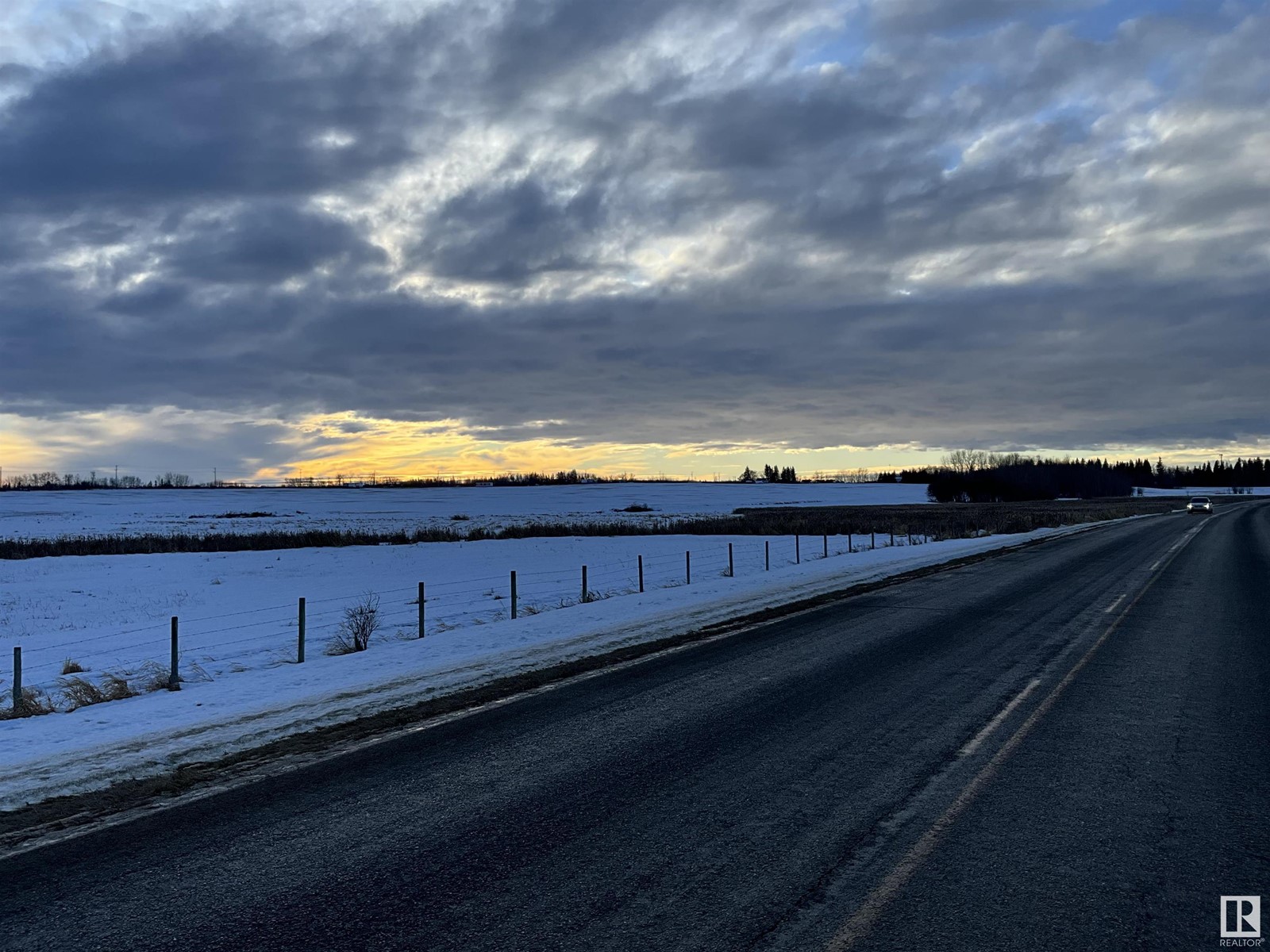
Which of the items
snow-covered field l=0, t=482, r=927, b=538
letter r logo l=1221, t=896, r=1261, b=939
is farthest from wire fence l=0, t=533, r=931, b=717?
snow-covered field l=0, t=482, r=927, b=538

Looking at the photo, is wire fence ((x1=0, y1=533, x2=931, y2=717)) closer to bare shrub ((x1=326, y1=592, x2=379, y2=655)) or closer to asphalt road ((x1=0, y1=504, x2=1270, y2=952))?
bare shrub ((x1=326, y1=592, x2=379, y2=655))

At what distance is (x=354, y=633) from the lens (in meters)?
14.5

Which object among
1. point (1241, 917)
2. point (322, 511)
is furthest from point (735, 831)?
point (322, 511)

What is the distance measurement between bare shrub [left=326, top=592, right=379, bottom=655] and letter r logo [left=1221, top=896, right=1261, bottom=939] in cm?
1130

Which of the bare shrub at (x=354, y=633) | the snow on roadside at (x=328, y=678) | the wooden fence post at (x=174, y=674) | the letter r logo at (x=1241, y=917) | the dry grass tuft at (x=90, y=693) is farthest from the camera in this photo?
the bare shrub at (x=354, y=633)

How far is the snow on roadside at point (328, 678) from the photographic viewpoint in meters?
7.09

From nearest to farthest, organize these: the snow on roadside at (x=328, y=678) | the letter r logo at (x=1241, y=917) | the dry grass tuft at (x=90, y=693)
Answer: the letter r logo at (x=1241, y=917) < the snow on roadside at (x=328, y=678) < the dry grass tuft at (x=90, y=693)

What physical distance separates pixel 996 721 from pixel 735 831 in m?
3.68

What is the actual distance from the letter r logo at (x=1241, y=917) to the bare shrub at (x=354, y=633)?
445 inches

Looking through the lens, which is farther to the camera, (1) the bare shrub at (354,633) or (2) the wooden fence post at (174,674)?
(1) the bare shrub at (354,633)

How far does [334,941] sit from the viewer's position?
3.90 metres

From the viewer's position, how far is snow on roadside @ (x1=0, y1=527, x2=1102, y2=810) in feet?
23.3

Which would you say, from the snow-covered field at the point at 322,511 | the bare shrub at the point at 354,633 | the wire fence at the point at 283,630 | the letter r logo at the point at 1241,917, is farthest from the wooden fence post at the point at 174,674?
the snow-covered field at the point at 322,511

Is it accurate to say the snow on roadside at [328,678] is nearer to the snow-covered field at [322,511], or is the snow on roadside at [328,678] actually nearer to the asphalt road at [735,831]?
the asphalt road at [735,831]
